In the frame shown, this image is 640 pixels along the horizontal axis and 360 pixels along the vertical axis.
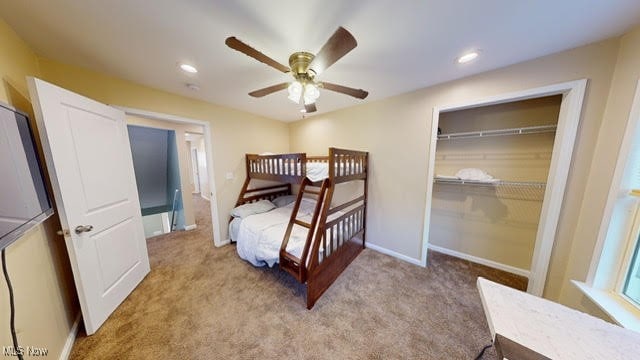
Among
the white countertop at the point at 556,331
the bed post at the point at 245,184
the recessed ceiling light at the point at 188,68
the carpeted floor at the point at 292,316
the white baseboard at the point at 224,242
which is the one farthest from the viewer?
the bed post at the point at 245,184

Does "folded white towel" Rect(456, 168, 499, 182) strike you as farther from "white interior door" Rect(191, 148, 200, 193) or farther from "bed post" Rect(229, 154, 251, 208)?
"white interior door" Rect(191, 148, 200, 193)

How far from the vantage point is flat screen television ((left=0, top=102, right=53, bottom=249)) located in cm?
86

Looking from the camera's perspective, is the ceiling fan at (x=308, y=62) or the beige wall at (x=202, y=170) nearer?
the ceiling fan at (x=308, y=62)

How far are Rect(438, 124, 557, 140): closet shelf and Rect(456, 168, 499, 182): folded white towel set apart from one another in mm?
438

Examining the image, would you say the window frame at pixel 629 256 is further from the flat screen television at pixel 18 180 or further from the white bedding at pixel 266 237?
A: the flat screen television at pixel 18 180

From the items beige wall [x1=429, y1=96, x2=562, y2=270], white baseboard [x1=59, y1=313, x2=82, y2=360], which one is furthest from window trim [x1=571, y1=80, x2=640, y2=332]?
white baseboard [x1=59, y1=313, x2=82, y2=360]

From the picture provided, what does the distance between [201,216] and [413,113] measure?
16.4ft

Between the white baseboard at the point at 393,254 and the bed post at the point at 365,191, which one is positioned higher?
the bed post at the point at 365,191

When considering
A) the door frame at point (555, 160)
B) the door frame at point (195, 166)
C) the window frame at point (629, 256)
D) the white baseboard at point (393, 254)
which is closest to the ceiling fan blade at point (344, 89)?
the door frame at point (555, 160)

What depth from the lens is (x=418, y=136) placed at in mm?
2271

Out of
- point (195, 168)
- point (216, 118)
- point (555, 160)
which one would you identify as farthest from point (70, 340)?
point (195, 168)

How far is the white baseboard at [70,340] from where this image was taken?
127cm

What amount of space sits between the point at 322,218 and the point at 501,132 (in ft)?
7.59

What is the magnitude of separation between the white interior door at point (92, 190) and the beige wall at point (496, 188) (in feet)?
12.7
